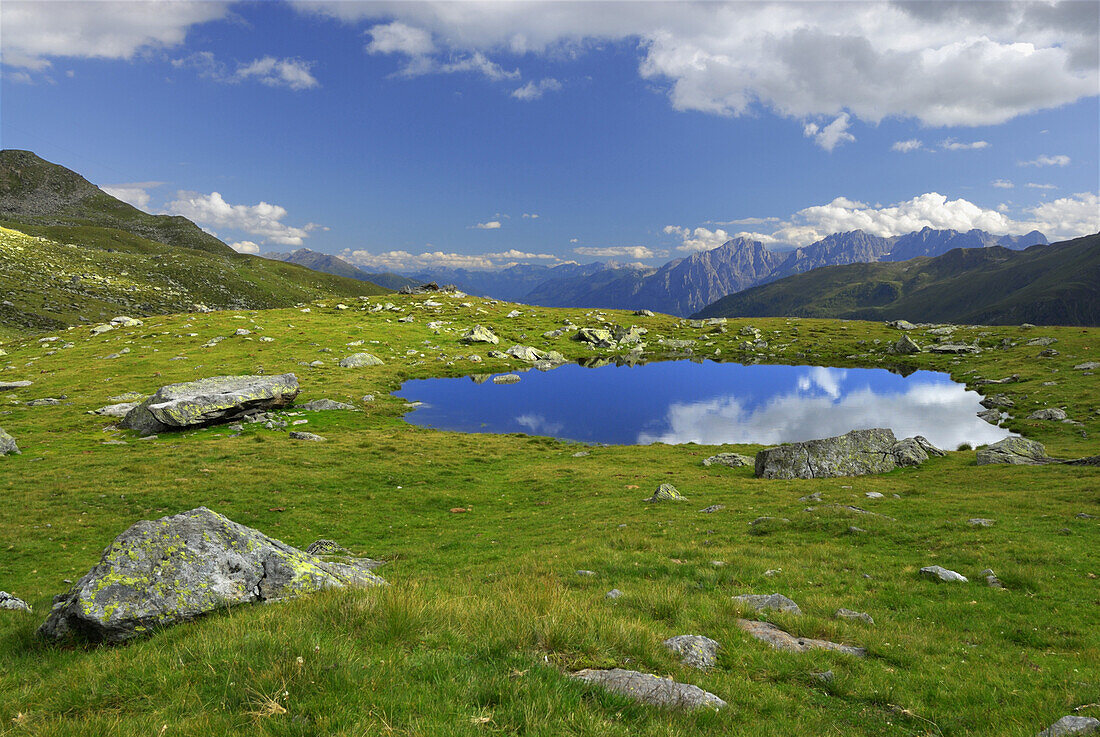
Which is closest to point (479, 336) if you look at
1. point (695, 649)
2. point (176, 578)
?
point (176, 578)

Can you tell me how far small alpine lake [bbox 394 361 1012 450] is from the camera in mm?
58562

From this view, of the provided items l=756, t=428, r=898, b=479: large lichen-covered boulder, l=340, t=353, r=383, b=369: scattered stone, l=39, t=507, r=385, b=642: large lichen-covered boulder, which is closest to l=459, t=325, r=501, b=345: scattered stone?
l=340, t=353, r=383, b=369: scattered stone

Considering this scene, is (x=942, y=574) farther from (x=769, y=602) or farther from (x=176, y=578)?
(x=176, y=578)

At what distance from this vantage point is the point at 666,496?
29016 millimetres

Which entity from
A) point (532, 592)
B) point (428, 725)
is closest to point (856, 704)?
→ point (532, 592)

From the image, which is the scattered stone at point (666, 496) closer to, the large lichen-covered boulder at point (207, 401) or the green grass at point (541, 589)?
the green grass at point (541, 589)

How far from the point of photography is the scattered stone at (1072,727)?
6738mm

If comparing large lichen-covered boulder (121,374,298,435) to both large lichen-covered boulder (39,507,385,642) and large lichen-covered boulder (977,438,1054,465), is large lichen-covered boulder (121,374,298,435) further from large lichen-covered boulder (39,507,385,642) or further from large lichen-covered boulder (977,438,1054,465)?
large lichen-covered boulder (977,438,1054,465)

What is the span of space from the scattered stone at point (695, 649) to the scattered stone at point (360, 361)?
79776mm

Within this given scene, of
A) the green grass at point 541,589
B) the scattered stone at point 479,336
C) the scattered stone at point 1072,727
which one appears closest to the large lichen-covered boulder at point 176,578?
the green grass at point 541,589

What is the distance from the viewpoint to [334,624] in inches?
295

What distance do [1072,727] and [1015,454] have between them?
37.6 metres

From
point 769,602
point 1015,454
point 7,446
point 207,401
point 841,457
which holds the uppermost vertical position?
point 1015,454

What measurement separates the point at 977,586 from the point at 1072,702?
7701mm
